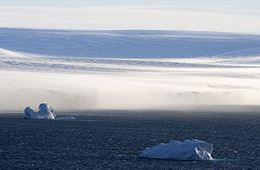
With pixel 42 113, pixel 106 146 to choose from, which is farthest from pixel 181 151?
pixel 42 113

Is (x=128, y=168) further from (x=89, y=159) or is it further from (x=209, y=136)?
(x=209, y=136)

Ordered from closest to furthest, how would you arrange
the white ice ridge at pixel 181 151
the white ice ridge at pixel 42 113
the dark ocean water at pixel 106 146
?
the dark ocean water at pixel 106 146
the white ice ridge at pixel 181 151
the white ice ridge at pixel 42 113

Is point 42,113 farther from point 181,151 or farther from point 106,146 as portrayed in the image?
point 181,151

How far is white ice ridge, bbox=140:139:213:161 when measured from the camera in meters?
70.4

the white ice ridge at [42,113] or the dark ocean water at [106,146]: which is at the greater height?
the white ice ridge at [42,113]

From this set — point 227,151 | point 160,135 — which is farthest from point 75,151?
point 160,135

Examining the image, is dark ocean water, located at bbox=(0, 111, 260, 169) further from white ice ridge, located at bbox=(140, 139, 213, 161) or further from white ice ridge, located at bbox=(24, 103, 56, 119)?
white ice ridge, located at bbox=(24, 103, 56, 119)

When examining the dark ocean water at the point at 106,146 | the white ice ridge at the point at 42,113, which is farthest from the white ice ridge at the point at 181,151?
the white ice ridge at the point at 42,113

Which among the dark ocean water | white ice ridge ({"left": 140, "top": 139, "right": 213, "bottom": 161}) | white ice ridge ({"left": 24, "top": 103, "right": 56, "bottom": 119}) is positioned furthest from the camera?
white ice ridge ({"left": 24, "top": 103, "right": 56, "bottom": 119})

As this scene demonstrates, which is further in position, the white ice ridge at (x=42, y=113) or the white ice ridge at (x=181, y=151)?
the white ice ridge at (x=42, y=113)

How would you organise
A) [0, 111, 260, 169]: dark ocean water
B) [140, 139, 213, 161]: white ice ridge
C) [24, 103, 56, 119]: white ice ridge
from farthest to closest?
[24, 103, 56, 119]: white ice ridge
[140, 139, 213, 161]: white ice ridge
[0, 111, 260, 169]: dark ocean water

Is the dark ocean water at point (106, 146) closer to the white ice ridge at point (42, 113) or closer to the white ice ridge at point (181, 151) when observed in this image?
the white ice ridge at point (181, 151)

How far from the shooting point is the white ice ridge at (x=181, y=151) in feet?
231

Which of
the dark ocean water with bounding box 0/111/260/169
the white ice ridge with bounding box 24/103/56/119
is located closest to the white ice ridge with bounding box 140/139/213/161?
the dark ocean water with bounding box 0/111/260/169
